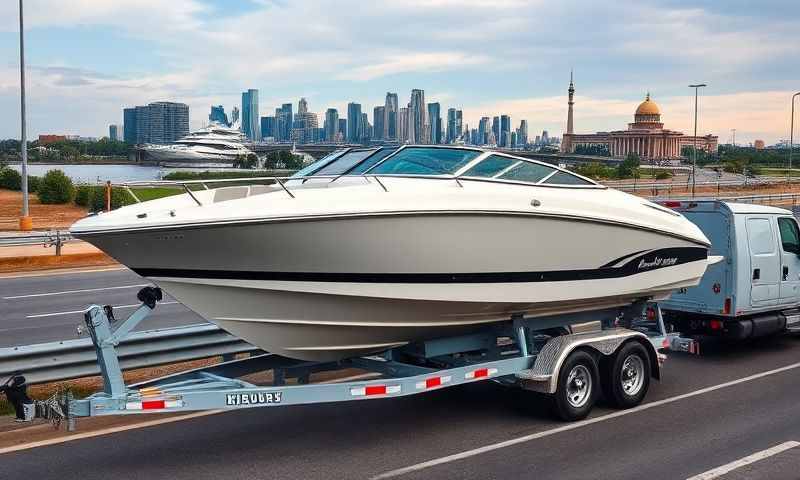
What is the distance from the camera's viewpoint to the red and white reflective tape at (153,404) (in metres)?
6.14

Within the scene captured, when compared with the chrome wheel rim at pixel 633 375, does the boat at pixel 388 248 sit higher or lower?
higher

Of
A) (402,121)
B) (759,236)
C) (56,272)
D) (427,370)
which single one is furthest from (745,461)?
(56,272)

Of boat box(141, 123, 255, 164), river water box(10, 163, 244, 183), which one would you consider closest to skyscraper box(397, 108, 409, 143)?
river water box(10, 163, 244, 183)

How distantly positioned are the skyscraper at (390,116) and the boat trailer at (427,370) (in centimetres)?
571

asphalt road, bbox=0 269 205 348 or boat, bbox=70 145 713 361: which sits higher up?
boat, bbox=70 145 713 361

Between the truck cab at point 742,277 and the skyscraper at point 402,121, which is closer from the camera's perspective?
the truck cab at point 742,277

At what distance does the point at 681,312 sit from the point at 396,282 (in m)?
5.38

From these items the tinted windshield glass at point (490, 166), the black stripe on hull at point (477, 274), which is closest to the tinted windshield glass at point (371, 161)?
the tinted windshield glass at point (490, 166)

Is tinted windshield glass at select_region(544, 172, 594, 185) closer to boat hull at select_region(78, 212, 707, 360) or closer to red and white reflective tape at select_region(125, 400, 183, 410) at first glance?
boat hull at select_region(78, 212, 707, 360)

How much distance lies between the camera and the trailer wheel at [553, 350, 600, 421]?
780 cm

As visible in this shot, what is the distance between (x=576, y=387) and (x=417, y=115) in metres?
7.95

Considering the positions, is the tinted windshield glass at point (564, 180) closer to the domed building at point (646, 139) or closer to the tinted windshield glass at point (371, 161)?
the tinted windshield glass at point (371, 161)

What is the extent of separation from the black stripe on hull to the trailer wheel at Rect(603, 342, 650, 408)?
0.81 meters

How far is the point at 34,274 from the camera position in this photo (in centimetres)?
2091
